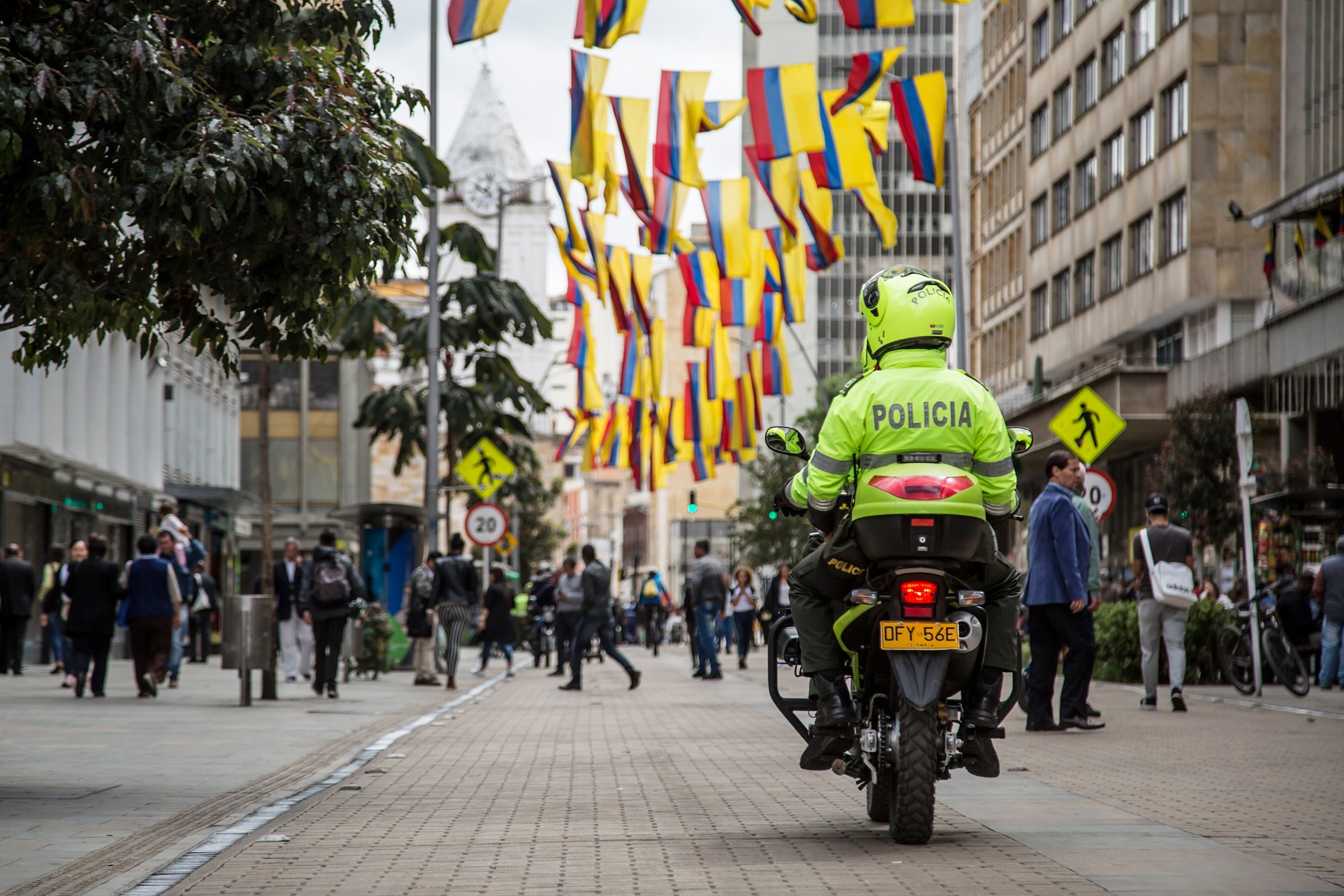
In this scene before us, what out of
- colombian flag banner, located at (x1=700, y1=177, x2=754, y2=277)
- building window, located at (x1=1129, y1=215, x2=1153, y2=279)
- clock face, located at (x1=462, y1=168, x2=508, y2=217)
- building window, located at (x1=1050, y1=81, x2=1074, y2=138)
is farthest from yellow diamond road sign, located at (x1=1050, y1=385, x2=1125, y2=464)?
clock face, located at (x1=462, y1=168, x2=508, y2=217)

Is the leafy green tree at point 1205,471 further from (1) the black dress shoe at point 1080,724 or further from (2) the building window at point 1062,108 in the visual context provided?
(2) the building window at point 1062,108

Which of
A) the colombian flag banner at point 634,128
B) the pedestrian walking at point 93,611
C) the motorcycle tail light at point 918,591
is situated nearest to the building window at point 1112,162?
the colombian flag banner at point 634,128

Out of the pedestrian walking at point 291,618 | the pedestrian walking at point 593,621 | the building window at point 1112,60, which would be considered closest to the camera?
the pedestrian walking at point 593,621

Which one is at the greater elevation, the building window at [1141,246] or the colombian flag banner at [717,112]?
the building window at [1141,246]

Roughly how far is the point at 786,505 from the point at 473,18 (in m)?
12.1

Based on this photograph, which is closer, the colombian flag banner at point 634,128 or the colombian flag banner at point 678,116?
the colombian flag banner at point 678,116

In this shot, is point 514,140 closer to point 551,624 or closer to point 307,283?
point 551,624

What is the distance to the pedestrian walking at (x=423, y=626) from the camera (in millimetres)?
25062

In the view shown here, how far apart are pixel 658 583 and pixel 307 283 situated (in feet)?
124

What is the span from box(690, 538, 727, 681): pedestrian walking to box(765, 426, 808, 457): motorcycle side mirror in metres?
20.0

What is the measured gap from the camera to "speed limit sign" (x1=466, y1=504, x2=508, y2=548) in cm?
2853

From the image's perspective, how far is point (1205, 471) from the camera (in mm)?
33969

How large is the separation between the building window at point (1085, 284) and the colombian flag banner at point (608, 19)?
35809 mm

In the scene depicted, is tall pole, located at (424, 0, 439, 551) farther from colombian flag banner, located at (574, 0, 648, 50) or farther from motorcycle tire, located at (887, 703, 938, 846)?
motorcycle tire, located at (887, 703, 938, 846)
